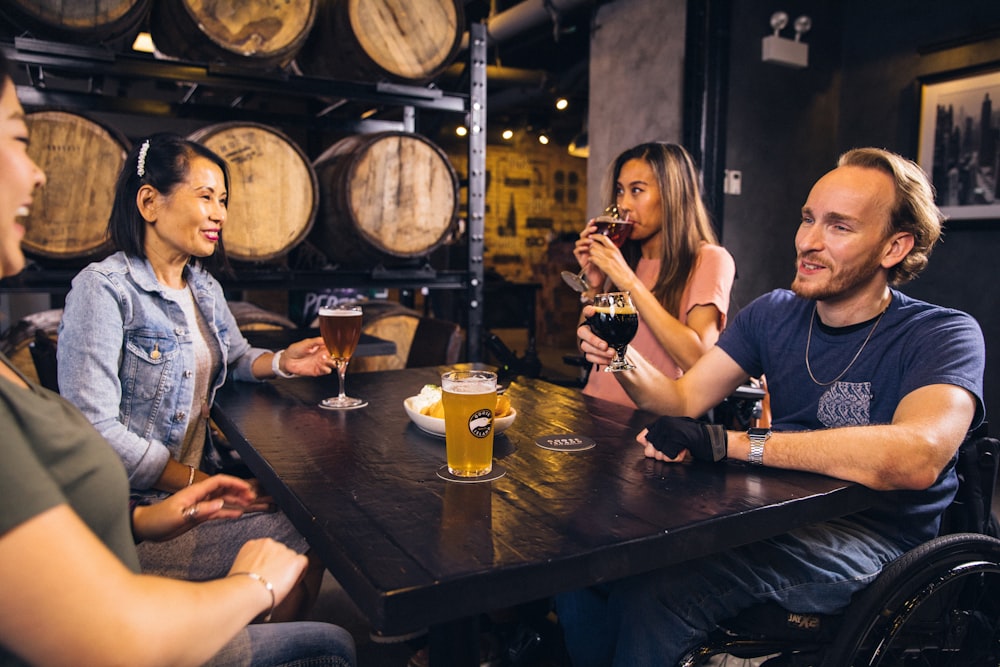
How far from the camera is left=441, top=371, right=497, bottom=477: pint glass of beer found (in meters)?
→ 1.12

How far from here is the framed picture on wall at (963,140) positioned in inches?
156

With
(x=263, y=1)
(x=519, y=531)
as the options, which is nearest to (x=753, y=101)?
(x=263, y=1)

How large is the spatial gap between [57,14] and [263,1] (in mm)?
721

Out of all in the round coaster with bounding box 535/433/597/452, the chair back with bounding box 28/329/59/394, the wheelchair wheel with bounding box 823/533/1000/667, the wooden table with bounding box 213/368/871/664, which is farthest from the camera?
the chair back with bounding box 28/329/59/394

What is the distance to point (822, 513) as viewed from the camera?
1151 mm

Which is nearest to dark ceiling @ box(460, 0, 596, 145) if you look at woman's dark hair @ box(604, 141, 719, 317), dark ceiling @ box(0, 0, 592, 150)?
dark ceiling @ box(0, 0, 592, 150)

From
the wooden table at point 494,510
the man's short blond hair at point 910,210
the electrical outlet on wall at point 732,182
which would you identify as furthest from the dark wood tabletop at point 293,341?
the electrical outlet on wall at point 732,182

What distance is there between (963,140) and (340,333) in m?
4.05

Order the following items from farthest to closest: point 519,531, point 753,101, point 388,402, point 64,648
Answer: point 753,101, point 388,402, point 519,531, point 64,648

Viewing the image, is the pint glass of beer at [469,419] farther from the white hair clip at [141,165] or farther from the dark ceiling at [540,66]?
the dark ceiling at [540,66]

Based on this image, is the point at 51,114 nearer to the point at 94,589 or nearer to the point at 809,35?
the point at 94,589

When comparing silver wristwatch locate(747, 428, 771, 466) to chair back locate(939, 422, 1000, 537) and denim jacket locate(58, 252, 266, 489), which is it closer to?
chair back locate(939, 422, 1000, 537)

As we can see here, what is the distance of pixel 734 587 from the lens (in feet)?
4.20

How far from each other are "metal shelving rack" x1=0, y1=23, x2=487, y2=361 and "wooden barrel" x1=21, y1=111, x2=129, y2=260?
0.08 metres
